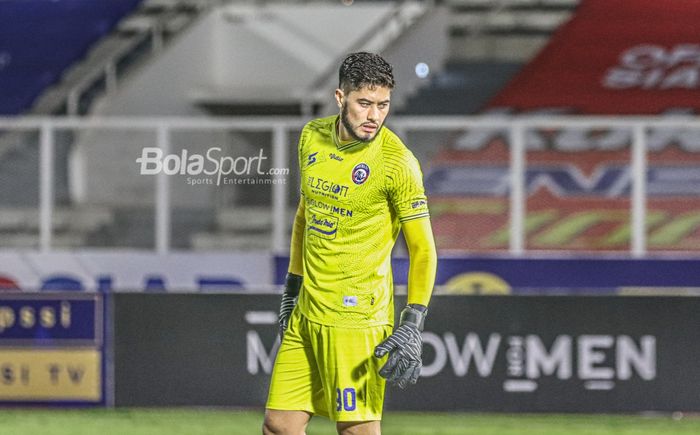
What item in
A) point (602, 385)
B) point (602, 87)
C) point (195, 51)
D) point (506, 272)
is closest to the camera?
point (602, 385)

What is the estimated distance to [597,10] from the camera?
1417cm

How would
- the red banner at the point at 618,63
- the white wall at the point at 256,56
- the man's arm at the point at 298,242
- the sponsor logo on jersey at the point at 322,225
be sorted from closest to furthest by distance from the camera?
the sponsor logo on jersey at the point at 322,225 < the man's arm at the point at 298,242 < the red banner at the point at 618,63 < the white wall at the point at 256,56

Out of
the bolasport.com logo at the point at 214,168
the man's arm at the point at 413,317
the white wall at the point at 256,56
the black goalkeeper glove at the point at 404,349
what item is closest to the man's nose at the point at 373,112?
the man's arm at the point at 413,317

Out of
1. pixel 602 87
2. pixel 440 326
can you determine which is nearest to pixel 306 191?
pixel 440 326

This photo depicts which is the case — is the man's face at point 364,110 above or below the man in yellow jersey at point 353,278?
above

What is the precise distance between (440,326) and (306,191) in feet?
→ 11.9

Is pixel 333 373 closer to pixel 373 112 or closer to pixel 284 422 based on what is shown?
pixel 284 422

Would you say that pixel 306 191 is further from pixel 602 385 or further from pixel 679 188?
pixel 679 188

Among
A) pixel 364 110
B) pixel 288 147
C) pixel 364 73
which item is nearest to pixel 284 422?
pixel 364 110

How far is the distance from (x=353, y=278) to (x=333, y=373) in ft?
1.10

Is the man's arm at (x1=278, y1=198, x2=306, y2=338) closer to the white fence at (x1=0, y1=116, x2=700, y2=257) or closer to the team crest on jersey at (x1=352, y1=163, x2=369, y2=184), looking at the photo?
the team crest on jersey at (x1=352, y1=163, x2=369, y2=184)

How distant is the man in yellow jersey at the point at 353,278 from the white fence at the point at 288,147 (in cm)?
561

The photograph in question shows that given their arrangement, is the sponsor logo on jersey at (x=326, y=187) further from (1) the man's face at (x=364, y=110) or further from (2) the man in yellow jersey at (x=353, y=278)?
(1) the man's face at (x=364, y=110)

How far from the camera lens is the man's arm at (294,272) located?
518 cm
